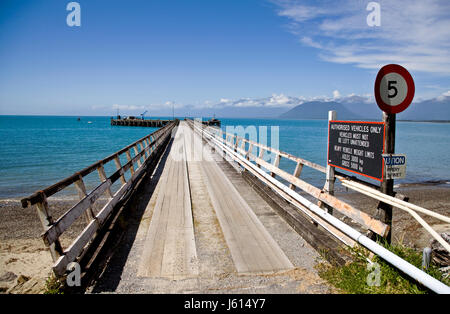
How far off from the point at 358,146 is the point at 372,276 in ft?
6.42

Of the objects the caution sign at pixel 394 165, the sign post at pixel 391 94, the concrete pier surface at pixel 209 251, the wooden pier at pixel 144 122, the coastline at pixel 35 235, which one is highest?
the wooden pier at pixel 144 122

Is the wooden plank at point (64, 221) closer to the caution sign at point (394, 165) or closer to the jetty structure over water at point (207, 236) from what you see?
the jetty structure over water at point (207, 236)

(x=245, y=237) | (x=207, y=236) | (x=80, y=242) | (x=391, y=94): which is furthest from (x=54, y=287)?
(x=391, y=94)

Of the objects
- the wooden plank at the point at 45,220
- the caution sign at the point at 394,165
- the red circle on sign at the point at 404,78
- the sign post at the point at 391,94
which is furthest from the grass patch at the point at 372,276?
the wooden plank at the point at 45,220

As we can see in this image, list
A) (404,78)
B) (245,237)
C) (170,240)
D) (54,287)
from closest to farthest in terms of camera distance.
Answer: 1. (54,287)
2. (404,78)
3. (170,240)
4. (245,237)

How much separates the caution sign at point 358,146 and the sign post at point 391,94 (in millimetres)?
110

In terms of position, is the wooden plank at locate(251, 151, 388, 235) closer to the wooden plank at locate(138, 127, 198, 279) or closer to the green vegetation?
the wooden plank at locate(138, 127, 198, 279)

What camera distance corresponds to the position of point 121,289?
386 cm

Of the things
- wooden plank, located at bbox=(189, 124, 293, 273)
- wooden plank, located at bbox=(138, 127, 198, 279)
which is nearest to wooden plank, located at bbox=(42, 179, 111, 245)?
wooden plank, located at bbox=(138, 127, 198, 279)

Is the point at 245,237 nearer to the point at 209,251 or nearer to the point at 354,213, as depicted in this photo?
the point at 209,251

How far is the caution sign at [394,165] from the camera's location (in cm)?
398

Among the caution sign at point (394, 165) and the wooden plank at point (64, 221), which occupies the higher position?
the caution sign at point (394, 165)

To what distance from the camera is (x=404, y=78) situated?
13.0 ft
